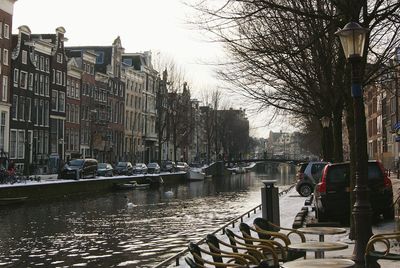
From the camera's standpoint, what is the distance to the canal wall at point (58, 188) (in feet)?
110

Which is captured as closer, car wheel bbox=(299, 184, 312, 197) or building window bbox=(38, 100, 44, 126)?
car wheel bbox=(299, 184, 312, 197)

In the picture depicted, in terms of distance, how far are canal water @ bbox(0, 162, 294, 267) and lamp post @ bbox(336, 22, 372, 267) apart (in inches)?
264

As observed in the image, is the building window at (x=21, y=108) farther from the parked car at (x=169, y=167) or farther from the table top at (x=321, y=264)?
the table top at (x=321, y=264)

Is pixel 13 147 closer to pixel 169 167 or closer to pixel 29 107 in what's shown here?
pixel 29 107

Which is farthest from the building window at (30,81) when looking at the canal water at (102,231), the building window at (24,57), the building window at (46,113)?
the canal water at (102,231)

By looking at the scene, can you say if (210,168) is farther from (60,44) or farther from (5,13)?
(5,13)

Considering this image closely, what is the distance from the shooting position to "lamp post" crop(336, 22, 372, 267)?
8586 millimetres

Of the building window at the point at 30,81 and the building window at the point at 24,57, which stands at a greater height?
the building window at the point at 24,57

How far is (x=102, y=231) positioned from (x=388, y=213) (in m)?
10.5

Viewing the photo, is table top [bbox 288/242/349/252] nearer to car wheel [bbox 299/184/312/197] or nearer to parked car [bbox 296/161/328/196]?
parked car [bbox 296/161/328/196]

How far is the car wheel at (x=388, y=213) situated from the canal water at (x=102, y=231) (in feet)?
18.6

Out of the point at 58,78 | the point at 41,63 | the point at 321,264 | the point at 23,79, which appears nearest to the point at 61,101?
the point at 58,78

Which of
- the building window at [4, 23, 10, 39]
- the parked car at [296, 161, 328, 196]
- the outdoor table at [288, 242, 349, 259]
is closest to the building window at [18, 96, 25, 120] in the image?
the building window at [4, 23, 10, 39]

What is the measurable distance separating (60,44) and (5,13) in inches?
512
